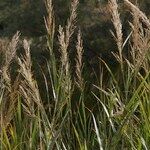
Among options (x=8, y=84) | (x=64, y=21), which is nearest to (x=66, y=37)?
(x=8, y=84)

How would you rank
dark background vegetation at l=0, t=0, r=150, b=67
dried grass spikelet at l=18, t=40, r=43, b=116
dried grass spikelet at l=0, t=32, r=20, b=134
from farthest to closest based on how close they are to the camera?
1. dark background vegetation at l=0, t=0, r=150, b=67
2. dried grass spikelet at l=0, t=32, r=20, b=134
3. dried grass spikelet at l=18, t=40, r=43, b=116

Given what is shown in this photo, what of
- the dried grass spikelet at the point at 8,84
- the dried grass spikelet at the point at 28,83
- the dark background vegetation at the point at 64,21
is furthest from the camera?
the dark background vegetation at the point at 64,21

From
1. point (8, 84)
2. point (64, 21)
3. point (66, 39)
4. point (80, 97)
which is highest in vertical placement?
point (66, 39)

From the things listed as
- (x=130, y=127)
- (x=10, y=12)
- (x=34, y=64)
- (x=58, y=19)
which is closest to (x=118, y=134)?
(x=130, y=127)

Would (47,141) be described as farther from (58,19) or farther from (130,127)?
(58,19)

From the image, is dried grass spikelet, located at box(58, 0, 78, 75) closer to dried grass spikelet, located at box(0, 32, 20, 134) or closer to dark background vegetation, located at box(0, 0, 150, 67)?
dried grass spikelet, located at box(0, 32, 20, 134)

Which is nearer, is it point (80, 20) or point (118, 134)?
point (118, 134)

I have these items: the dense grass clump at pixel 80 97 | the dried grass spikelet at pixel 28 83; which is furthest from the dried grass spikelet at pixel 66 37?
the dried grass spikelet at pixel 28 83

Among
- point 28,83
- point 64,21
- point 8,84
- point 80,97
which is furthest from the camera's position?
point 64,21

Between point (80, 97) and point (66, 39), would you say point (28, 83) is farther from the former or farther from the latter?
point (80, 97)

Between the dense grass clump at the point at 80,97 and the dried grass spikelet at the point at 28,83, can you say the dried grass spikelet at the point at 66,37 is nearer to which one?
the dense grass clump at the point at 80,97

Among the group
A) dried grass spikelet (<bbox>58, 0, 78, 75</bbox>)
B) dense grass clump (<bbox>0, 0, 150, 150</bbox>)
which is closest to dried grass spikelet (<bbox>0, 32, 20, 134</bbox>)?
dense grass clump (<bbox>0, 0, 150, 150</bbox>)

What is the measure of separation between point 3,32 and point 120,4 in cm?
96

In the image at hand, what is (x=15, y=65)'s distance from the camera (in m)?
3.52
